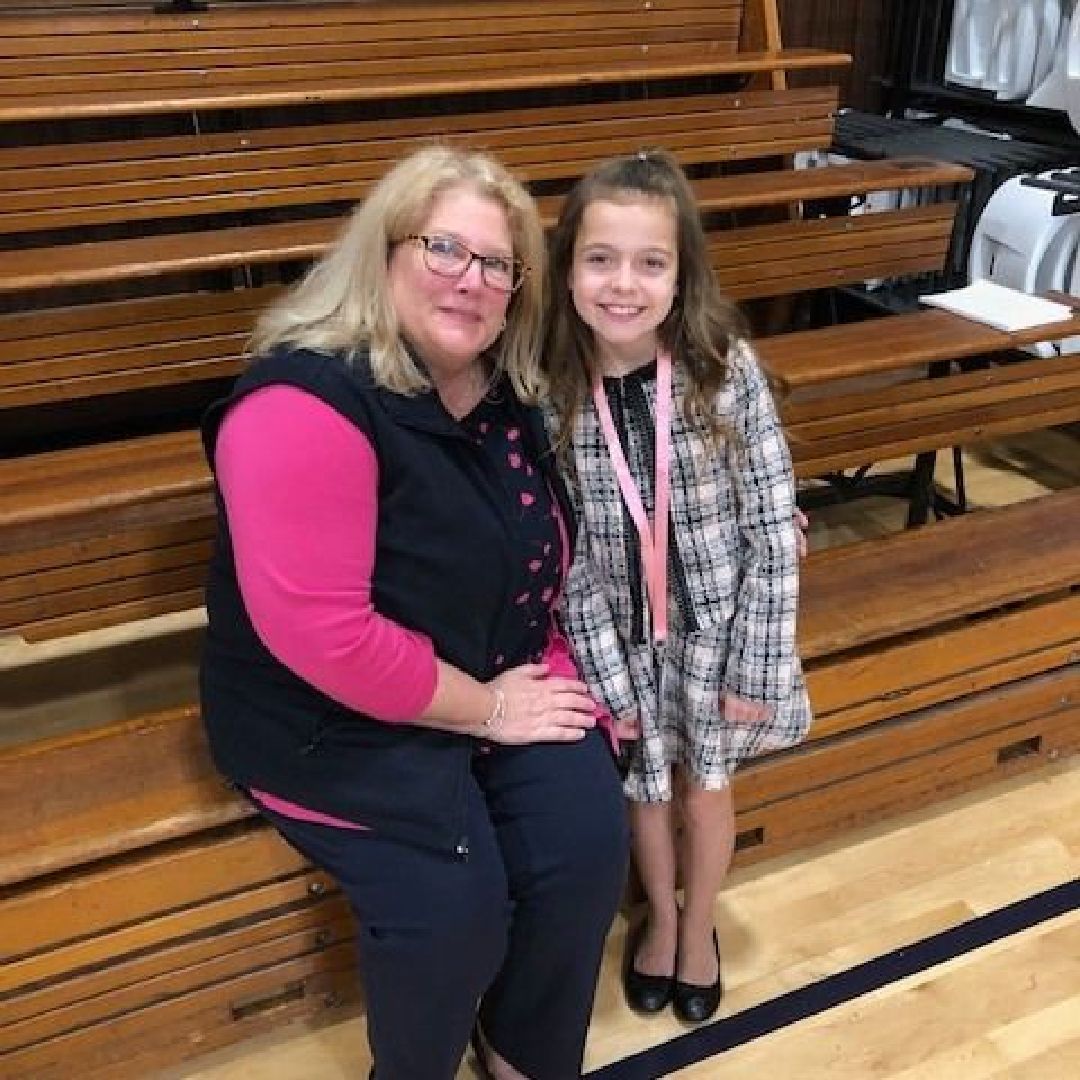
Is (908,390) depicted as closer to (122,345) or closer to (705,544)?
(705,544)

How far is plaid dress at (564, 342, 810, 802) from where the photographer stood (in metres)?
1.32

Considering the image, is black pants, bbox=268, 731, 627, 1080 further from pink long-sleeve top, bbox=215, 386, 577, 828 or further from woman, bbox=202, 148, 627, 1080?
pink long-sleeve top, bbox=215, 386, 577, 828

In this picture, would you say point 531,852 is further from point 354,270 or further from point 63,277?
point 63,277

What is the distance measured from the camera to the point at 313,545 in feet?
3.57

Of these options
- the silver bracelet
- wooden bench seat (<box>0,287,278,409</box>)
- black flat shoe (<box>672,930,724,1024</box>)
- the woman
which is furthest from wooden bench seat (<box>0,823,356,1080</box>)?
wooden bench seat (<box>0,287,278,409</box>)

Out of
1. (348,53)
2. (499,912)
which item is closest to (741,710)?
(499,912)

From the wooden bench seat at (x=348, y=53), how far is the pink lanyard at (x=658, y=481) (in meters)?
1.39

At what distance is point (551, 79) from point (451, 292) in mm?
1658

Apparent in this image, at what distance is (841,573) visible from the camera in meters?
1.85

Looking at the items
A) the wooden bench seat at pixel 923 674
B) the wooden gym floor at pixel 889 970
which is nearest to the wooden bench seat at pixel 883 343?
the wooden bench seat at pixel 923 674

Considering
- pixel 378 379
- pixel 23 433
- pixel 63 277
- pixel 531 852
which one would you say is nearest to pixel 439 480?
pixel 378 379

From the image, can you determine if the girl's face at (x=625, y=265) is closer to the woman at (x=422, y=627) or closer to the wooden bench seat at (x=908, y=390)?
the woman at (x=422, y=627)

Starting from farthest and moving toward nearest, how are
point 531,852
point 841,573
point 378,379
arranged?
1. point 841,573
2. point 531,852
3. point 378,379

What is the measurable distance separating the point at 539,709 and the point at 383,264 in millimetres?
478
